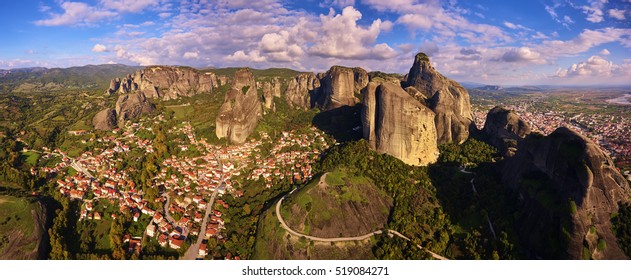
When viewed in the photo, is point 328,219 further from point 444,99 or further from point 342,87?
point 342,87

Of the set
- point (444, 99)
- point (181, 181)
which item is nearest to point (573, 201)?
point (444, 99)

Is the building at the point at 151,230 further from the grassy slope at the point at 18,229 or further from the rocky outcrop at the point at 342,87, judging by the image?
the rocky outcrop at the point at 342,87

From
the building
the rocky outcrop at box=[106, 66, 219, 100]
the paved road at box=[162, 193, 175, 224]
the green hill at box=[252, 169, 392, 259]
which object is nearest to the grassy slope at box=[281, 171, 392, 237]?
the green hill at box=[252, 169, 392, 259]

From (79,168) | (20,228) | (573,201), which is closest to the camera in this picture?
(573,201)

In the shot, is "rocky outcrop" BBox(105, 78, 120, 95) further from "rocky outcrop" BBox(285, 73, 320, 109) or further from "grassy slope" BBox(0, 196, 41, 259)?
"grassy slope" BBox(0, 196, 41, 259)

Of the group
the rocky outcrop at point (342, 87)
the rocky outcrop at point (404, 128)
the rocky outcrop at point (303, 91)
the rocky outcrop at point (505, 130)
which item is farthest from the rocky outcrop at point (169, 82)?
the rocky outcrop at point (505, 130)

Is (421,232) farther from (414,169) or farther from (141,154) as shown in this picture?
(141,154)

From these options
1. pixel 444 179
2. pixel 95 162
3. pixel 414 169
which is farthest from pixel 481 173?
pixel 95 162
